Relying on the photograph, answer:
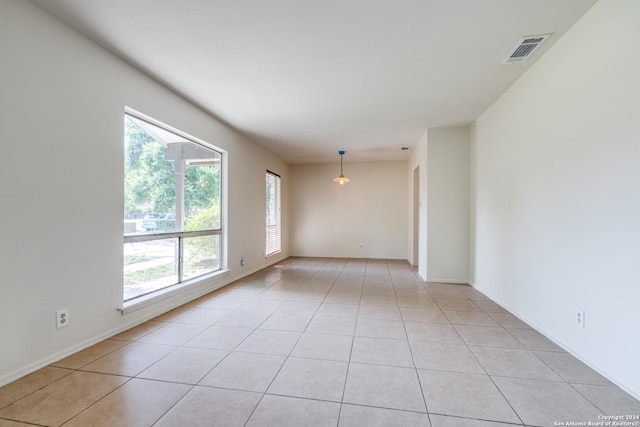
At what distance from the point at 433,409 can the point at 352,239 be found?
6.07 metres

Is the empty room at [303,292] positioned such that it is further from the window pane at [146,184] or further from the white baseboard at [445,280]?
the white baseboard at [445,280]

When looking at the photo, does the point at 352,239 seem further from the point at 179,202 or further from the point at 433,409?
the point at 433,409

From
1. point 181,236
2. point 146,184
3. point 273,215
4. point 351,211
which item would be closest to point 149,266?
point 181,236

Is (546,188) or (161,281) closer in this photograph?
(546,188)

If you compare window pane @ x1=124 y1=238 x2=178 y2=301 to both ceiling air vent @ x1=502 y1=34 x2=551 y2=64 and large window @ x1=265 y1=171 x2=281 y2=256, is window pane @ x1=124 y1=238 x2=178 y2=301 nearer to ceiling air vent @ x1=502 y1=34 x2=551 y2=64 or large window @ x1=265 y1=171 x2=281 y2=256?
large window @ x1=265 y1=171 x2=281 y2=256

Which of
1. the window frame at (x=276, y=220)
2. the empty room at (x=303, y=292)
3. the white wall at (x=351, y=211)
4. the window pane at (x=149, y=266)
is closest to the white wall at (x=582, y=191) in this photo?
the empty room at (x=303, y=292)

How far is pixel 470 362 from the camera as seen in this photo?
6.97 feet

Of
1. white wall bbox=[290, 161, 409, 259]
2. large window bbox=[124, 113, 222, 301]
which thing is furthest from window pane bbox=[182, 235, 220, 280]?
white wall bbox=[290, 161, 409, 259]

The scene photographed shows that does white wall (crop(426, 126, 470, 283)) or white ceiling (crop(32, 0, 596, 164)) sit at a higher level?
white ceiling (crop(32, 0, 596, 164))

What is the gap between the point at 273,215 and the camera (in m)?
6.93

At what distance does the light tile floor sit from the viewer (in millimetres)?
1549

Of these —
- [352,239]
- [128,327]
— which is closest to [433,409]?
[128,327]

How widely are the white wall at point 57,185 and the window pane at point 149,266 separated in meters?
0.21

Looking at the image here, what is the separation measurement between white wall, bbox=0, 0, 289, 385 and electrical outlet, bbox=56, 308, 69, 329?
4cm
